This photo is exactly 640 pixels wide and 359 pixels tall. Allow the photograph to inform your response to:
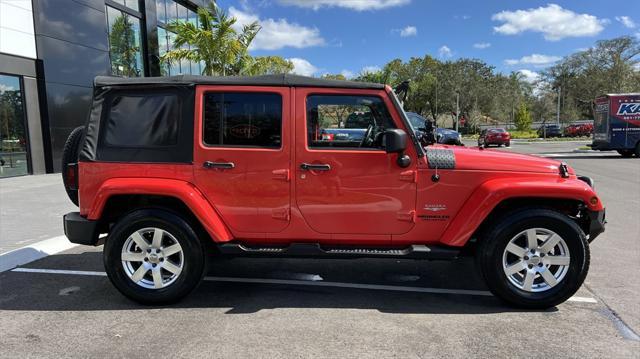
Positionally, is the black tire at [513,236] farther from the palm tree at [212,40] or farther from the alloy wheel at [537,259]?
the palm tree at [212,40]

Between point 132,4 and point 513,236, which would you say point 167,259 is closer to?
point 513,236

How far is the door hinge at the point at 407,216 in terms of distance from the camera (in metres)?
4.01

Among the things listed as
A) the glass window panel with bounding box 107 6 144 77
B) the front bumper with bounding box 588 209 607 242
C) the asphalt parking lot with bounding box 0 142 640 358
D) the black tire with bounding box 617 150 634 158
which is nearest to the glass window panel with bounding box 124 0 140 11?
the glass window panel with bounding box 107 6 144 77

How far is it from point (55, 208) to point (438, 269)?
23.3ft

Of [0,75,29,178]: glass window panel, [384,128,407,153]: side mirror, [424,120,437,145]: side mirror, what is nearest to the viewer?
[384,128,407,153]: side mirror

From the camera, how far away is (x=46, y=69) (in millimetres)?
14133

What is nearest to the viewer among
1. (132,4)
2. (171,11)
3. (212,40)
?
(212,40)

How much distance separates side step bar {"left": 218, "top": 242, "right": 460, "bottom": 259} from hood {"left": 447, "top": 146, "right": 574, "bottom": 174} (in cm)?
75

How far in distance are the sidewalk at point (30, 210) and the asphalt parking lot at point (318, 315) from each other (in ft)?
4.13

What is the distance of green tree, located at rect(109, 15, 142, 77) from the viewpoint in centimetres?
1755

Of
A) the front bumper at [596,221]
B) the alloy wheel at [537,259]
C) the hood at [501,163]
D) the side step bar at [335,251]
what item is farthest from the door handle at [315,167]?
the front bumper at [596,221]

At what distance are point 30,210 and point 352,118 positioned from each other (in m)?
7.04

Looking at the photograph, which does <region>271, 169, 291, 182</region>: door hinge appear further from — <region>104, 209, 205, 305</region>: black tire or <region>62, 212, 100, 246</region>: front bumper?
<region>62, 212, 100, 246</region>: front bumper

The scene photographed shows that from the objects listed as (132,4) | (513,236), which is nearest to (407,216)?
(513,236)
